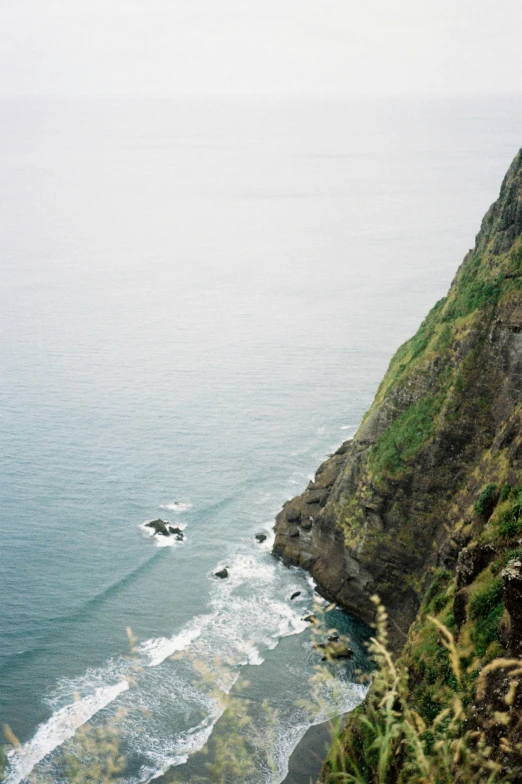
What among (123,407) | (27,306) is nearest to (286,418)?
(123,407)

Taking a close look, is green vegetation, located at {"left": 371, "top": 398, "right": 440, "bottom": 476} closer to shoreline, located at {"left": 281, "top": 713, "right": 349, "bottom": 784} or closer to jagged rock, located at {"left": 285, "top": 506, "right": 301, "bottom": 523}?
jagged rock, located at {"left": 285, "top": 506, "right": 301, "bottom": 523}

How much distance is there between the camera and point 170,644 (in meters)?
52.1

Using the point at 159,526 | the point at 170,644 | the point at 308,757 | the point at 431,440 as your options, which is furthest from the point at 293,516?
the point at 308,757

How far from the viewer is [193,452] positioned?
3157 inches

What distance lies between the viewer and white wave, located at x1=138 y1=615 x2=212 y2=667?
50.6 meters

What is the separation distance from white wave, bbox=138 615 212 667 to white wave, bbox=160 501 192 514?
1641 cm

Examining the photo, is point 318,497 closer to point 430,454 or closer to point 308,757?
point 430,454

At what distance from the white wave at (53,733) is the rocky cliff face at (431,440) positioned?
1791 centimetres

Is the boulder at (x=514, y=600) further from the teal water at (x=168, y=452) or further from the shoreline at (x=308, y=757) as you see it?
the shoreline at (x=308, y=757)

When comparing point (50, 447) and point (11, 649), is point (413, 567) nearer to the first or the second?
point (11, 649)

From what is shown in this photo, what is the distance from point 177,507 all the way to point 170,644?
19.4 meters

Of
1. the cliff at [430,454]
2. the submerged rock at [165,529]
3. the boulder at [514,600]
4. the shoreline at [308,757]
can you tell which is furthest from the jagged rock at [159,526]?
the boulder at [514,600]

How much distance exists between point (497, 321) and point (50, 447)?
47.9 metres

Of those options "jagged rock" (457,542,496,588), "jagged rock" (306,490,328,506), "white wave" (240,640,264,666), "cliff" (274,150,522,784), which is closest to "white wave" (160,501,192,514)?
"cliff" (274,150,522,784)
